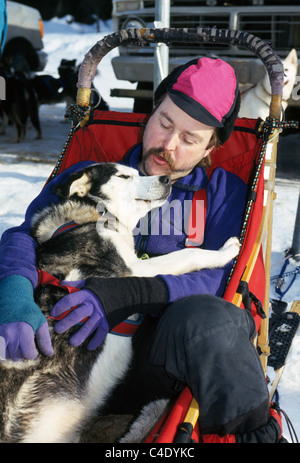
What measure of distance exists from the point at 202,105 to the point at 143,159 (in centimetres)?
42

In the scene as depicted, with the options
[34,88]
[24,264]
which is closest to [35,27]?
[34,88]

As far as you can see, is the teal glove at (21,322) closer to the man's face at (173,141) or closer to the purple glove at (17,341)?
the purple glove at (17,341)

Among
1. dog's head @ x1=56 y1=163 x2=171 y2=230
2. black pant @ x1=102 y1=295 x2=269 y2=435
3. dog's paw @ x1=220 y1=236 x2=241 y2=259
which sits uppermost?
dog's head @ x1=56 y1=163 x2=171 y2=230

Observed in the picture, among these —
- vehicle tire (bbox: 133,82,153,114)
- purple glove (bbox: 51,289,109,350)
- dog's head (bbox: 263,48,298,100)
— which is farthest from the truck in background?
purple glove (bbox: 51,289,109,350)

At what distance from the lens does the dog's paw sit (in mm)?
1845

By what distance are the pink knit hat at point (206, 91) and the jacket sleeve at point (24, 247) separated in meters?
0.70

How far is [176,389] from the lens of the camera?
1.45m

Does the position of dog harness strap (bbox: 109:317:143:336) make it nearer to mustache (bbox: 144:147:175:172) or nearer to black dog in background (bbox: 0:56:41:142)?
mustache (bbox: 144:147:175:172)

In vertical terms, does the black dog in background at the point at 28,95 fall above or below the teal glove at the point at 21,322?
above

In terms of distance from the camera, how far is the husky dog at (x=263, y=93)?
476 cm

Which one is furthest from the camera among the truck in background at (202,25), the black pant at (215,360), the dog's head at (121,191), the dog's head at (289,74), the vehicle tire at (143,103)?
the vehicle tire at (143,103)

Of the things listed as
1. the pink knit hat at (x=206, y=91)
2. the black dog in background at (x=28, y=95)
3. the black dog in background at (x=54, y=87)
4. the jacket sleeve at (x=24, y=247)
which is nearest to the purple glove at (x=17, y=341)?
the jacket sleeve at (x=24, y=247)

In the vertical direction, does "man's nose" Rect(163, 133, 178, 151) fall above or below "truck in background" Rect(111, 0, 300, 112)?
below

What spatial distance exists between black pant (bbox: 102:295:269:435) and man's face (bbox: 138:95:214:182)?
80 centimetres
